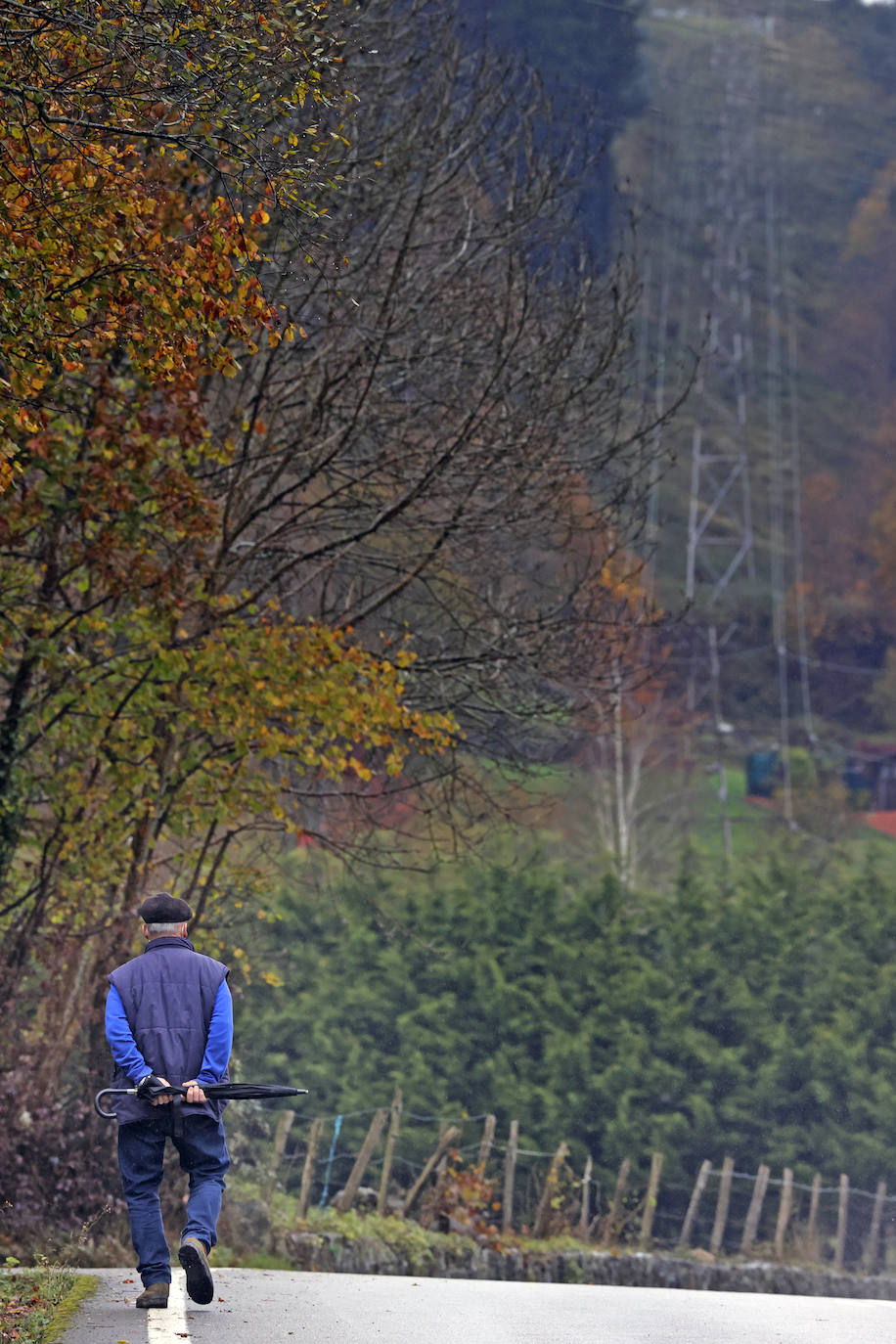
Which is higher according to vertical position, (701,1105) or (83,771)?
(83,771)

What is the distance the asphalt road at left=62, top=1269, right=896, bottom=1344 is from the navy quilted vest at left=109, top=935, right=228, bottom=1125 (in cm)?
86

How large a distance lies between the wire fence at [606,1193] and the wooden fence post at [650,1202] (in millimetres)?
20

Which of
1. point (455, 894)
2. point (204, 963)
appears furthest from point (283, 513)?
point (455, 894)

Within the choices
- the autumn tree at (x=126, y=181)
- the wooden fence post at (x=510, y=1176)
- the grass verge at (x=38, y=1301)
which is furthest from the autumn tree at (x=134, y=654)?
the wooden fence post at (x=510, y=1176)

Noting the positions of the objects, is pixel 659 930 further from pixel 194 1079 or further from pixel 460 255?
pixel 194 1079

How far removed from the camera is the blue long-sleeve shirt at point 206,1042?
679 cm

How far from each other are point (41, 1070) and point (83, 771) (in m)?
2.50

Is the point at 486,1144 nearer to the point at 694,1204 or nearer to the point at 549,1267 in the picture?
the point at 694,1204

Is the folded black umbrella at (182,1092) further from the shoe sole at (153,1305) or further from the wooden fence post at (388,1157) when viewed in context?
the wooden fence post at (388,1157)

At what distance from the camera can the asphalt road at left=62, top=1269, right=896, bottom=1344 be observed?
22.6 feet

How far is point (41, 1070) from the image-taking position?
13789 millimetres

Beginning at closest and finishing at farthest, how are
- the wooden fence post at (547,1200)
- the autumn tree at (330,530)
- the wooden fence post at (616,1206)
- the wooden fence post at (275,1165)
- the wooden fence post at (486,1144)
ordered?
the autumn tree at (330,530), the wooden fence post at (275,1165), the wooden fence post at (547,1200), the wooden fence post at (486,1144), the wooden fence post at (616,1206)

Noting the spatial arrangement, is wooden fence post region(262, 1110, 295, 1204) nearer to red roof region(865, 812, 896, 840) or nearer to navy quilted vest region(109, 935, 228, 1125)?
navy quilted vest region(109, 935, 228, 1125)

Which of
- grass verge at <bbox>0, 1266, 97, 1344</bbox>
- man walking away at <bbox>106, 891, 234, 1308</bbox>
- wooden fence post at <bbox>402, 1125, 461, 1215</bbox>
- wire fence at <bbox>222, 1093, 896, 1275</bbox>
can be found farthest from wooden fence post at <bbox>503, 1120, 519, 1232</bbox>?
man walking away at <bbox>106, 891, 234, 1308</bbox>
